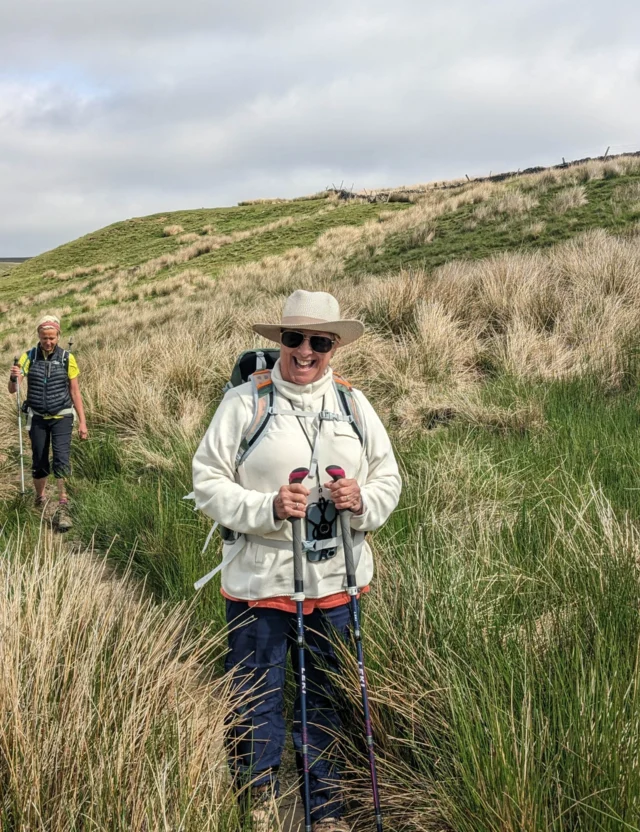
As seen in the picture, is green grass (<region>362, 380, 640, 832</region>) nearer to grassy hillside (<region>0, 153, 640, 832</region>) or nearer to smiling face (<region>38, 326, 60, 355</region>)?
grassy hillside (<region>0, 153, 640, 832</region>)

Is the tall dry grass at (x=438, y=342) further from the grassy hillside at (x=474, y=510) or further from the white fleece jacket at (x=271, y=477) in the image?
the white fleece jacket at (x=271, y=477)

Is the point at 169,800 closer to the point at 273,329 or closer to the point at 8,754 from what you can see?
the point at 8,754

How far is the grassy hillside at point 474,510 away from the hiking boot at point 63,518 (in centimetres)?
17

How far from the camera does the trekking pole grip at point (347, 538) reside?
2.54 metres

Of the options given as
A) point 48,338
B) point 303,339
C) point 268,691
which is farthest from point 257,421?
point 48,338

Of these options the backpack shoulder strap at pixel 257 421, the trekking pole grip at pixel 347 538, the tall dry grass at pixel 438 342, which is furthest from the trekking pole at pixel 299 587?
the tall dry grass at pixel 438 342

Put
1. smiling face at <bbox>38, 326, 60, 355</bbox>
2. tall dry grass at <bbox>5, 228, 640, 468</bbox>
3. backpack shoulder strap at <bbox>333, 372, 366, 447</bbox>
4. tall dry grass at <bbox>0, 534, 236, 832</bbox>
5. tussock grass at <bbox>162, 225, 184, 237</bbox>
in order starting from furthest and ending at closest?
tussock grass at <bbox>162, 225, 184, 237</bbox> < tall dry grass at <bbox>5, 228, 640, 468</bbox> < smiling face at <bbox>38, 326, 60, 355</bbox> < backpack shoulder strap at <bbox>333, 372, 366, 447</bbox> < tall dry grass at <bbox>0, 534, 236, 832</bbox>

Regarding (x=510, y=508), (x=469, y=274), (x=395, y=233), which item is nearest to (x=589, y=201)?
(x=395, y=233)

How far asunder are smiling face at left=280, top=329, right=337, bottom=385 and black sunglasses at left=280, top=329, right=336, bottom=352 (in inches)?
0.5

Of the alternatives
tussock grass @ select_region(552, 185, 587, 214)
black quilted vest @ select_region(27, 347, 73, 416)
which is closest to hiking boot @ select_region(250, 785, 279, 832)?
black quilted vest @ select_region(27, 347, 73, 416)

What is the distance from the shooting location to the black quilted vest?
730cm

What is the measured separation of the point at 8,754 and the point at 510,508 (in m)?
3.29

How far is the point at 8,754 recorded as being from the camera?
2.04 metres

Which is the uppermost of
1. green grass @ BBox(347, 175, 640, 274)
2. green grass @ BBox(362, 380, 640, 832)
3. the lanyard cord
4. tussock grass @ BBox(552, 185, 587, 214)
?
tussock grass @ BBox(552, 185, 587, 214)
